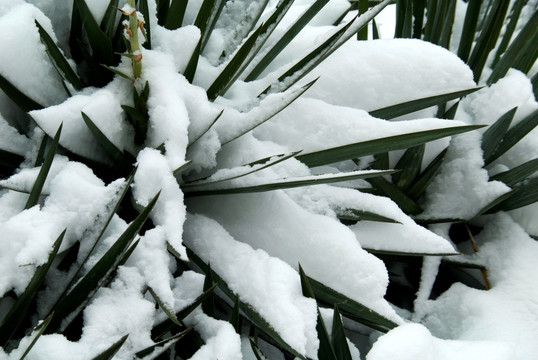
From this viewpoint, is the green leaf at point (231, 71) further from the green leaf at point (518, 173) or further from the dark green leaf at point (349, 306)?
the green leaf at point (518, 173)

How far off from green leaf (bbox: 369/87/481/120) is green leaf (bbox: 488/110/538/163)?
0.49ft

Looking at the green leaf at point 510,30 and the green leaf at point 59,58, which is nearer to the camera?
the green leaf at point 59,58

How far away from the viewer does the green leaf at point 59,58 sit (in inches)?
31.4

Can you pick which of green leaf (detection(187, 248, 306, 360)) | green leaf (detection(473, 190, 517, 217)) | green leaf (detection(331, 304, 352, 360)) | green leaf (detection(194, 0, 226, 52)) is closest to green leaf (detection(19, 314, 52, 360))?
green leaf (detection(187, 248, 306, 360))

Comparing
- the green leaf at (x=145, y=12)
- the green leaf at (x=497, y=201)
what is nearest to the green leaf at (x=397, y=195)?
the green leaf at (x=497, y=201)

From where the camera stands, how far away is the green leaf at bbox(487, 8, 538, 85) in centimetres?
112

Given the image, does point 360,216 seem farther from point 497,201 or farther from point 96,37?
point 96,37

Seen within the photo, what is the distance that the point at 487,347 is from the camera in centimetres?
77

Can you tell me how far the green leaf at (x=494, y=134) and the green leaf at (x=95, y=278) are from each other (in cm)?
70

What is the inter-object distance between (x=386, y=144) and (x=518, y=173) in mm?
346

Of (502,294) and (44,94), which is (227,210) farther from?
(502,294)

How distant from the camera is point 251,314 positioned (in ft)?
2.41

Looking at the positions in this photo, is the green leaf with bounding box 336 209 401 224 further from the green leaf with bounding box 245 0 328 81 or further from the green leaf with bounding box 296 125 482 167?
the green leaf with bounding box 245 0 328 81

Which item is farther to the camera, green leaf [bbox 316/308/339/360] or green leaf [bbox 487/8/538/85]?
green leaf [bbox 487/8/538/85]
